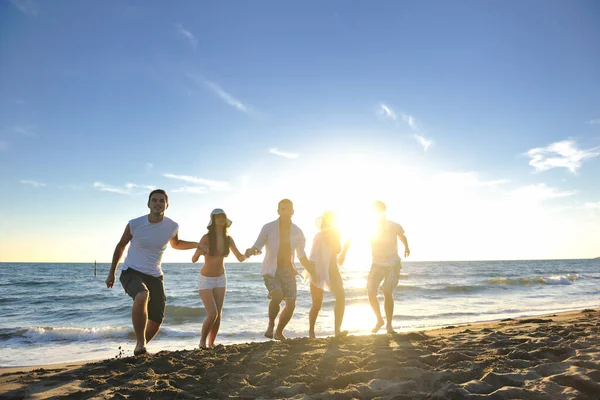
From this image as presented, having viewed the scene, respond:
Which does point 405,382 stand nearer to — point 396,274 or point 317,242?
point 317,242

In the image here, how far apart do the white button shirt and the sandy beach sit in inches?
45.9

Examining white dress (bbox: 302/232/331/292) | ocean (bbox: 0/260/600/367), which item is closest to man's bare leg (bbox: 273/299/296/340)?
white dress (bbox: 302/232/331/292)

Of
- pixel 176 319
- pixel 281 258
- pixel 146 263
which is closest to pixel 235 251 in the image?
pixel 281 258

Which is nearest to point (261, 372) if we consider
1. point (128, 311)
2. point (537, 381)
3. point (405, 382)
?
point (405, 382)

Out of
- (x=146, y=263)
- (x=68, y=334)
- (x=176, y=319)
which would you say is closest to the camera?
(x=146, y=263)

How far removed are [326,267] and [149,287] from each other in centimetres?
285

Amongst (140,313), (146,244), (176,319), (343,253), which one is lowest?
(176,319)

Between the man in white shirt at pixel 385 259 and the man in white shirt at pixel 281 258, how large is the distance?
5.56 ft

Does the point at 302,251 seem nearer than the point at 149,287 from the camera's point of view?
No

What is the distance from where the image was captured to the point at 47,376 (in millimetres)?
4488

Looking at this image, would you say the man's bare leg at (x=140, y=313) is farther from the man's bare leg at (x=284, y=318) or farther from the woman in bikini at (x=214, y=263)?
the man's bare leg at (x=284, y=318)

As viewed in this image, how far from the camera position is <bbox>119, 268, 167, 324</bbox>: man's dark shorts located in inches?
195

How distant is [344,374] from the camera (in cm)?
409

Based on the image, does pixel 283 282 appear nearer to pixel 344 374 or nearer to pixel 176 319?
pixel 344 374
